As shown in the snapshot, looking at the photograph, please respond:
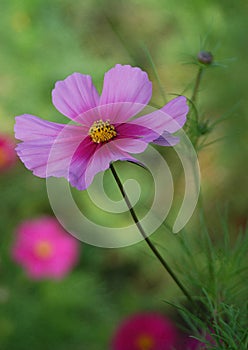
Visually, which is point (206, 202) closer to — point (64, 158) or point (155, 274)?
point (155, 274)

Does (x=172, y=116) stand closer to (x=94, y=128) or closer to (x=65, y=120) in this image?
(x=94, y=128)

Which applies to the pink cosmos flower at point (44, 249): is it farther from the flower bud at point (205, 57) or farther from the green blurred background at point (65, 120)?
the flower bud at point (205, 57)

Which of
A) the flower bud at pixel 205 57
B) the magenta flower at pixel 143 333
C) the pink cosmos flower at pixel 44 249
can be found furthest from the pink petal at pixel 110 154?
the pink cosmos flower at pixel 44 249

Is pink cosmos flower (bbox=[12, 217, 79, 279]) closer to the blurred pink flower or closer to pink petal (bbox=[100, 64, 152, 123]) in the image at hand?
the blurred pink flower

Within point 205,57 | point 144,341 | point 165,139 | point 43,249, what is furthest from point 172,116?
point 43,249

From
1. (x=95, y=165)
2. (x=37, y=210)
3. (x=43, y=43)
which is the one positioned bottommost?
(x=37, y=210)

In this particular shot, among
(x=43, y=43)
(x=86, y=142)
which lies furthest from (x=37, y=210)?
(x=86, y=142)

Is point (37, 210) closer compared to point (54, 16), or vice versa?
point (37, 210)
